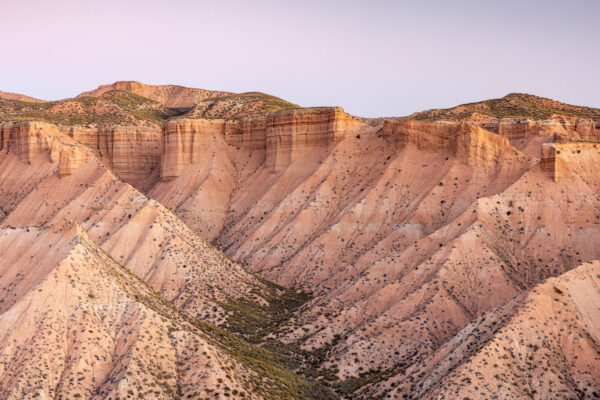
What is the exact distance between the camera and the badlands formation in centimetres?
3738

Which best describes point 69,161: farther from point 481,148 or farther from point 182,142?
point 481,148

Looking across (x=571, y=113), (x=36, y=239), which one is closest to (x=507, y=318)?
(x=36, y=239)

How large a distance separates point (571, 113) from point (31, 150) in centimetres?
7791

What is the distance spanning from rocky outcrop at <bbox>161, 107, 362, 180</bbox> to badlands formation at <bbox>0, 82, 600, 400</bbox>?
0.25 metres

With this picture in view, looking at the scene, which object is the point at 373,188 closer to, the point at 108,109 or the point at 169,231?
the point at 169,231

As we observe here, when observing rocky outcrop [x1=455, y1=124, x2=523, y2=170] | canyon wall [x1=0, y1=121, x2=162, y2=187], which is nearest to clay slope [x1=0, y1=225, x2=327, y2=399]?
rocky outcrop [x1=455, y1=124, x2=523, y2=170]

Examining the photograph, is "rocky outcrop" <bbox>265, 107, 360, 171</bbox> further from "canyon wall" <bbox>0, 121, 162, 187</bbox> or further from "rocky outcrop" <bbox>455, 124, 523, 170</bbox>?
"canyon wall" <bbox>0, 121, 162, 187</bbox>

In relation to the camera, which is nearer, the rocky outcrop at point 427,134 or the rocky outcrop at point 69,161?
the rocky outcrop at point 427,134

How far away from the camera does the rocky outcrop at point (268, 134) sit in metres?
83.6

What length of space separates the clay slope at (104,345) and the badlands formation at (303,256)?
0.44 ft

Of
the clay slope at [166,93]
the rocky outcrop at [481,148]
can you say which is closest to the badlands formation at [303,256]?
the rocky outcrop at [481,148]

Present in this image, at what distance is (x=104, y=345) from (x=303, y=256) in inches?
1305

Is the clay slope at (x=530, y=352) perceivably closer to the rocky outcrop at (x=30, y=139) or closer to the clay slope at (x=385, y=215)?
the clay slope at (x=385, y=215)

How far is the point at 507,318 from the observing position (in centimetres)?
4019
